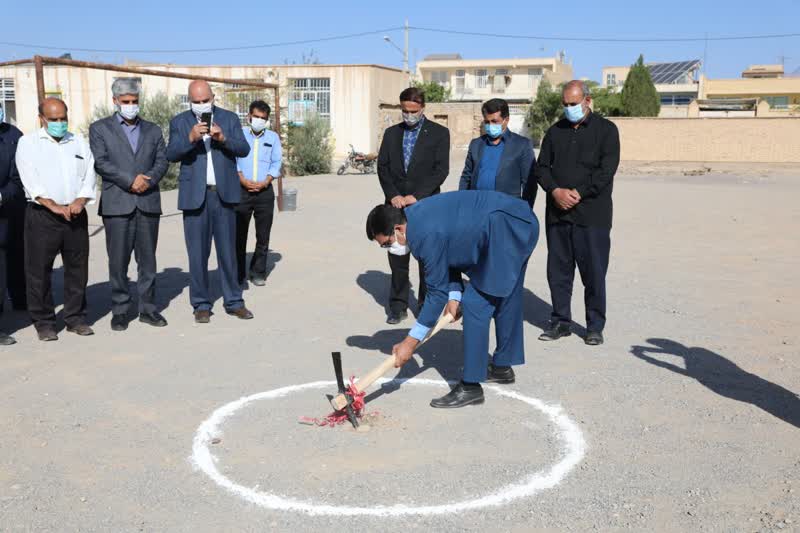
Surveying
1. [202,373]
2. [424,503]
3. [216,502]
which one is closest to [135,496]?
[216,502]

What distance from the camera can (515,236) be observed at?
5.35 meters

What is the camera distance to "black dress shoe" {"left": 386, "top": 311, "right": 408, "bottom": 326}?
793 cm

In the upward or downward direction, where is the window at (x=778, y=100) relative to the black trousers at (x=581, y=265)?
upward

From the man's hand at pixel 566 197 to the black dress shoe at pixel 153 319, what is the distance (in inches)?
153

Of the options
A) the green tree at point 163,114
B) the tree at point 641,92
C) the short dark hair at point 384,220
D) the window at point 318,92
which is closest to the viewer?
the short dark hair at point 384,220

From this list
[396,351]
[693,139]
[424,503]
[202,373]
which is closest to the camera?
[424,503]

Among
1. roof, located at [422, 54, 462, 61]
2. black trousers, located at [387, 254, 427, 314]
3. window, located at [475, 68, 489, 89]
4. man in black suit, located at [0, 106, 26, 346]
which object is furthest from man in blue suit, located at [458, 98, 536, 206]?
roof, located at [422, 54, 462, 61]

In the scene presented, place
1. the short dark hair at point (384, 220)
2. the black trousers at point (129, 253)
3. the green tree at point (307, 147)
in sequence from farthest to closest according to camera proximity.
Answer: the green tree at point (307, 147) < the black trousers at point (129, 253) < the short dark hair at point (384, 220)

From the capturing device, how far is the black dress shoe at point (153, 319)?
7.73 m

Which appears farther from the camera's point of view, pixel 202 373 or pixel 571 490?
pixel 202 373

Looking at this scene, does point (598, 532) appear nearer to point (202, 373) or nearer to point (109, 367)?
point (202, 373)

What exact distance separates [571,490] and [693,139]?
1544 inches

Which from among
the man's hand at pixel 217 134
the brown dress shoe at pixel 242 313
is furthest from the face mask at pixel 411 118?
the brown dress shoe at pixel 242 313

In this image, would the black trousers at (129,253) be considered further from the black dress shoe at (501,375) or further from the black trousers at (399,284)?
the black dress shoe at (501,375)
